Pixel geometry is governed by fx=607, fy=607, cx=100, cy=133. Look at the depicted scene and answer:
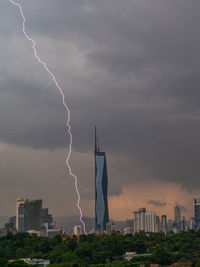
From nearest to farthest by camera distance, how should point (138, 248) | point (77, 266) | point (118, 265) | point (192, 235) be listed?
point (77, 266)
point (118, 265)
point (138, 248)
point (192, 235)

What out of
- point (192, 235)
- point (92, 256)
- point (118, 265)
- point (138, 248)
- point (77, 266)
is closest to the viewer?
point (77, 266)

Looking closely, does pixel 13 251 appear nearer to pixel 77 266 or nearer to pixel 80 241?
pixel 80 241

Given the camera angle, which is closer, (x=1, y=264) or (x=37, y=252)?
(x=1, y=264)

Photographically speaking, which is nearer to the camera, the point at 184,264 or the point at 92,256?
the point at 184,264

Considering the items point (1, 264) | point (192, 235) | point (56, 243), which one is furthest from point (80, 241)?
point (1, 264)

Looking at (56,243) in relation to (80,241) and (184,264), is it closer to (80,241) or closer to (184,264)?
(80,241)

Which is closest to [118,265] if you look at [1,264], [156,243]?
[1,264]
